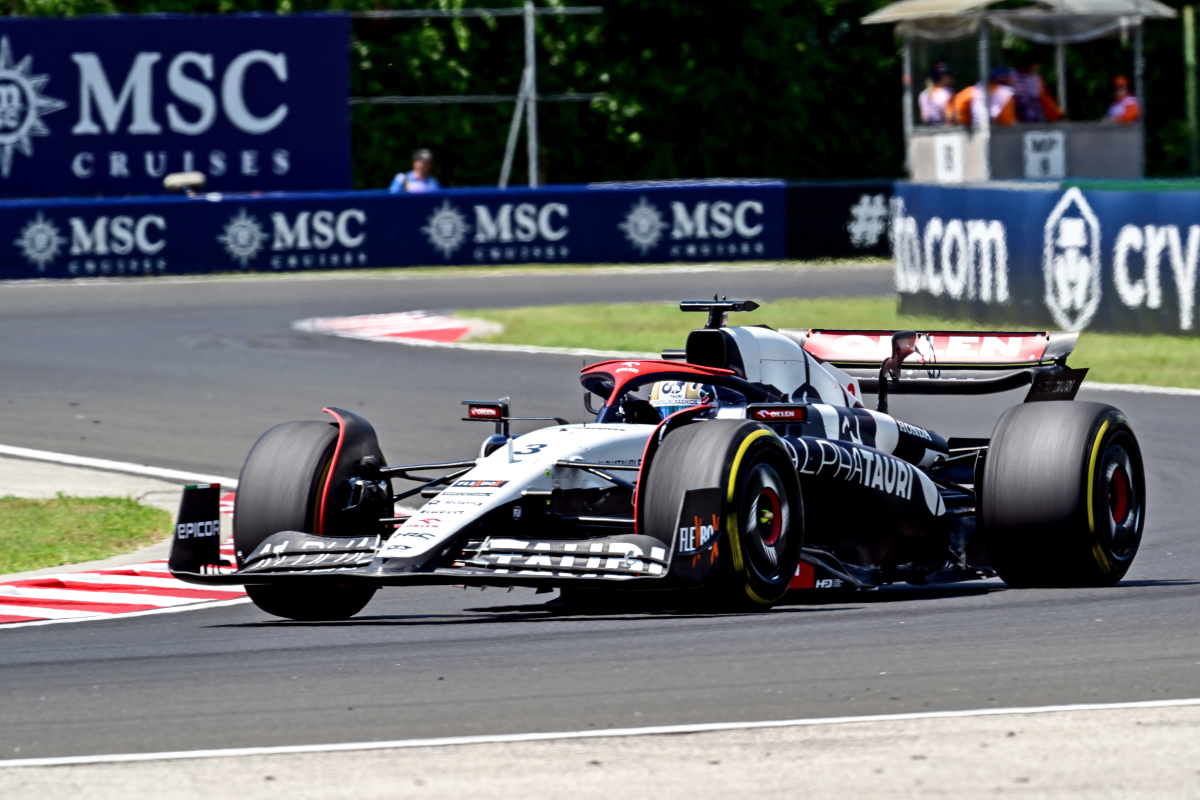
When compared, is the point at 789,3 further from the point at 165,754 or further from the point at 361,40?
the point at 165,754

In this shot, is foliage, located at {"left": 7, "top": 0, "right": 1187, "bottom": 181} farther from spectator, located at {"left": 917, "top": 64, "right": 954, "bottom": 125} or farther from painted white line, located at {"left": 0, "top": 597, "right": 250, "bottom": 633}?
painted white line, located at {"left": 0, "top": 597, "right": 250, "bottom": 633}

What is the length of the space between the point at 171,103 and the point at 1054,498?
2570cm

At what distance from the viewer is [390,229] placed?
2998 centimetres

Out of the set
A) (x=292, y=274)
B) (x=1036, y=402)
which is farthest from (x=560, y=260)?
(x=1036, y=402)

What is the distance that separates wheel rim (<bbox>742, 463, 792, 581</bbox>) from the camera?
309 inches

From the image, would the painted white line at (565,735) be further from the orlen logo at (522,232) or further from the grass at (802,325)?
the orlen logo at (522,232)

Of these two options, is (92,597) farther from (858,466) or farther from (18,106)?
(18,106)

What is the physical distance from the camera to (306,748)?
5832 mm

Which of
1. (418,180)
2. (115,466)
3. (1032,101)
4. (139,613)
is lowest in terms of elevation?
(139,613)

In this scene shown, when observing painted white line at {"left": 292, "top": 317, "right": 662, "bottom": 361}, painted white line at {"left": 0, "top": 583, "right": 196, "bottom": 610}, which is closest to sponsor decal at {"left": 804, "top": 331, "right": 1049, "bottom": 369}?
painted white line at {"left": 0, "top": 583, "right": 196, "bottom": 610}

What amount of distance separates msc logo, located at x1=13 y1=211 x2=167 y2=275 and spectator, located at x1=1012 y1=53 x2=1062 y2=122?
1214 cm

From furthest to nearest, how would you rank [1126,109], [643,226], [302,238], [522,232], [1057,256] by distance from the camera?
[643,226] → [522,232] → [1126,109] → [302,238] → [1057,256]

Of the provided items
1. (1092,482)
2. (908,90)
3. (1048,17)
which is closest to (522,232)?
(908,90)

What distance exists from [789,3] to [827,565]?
34.6m
